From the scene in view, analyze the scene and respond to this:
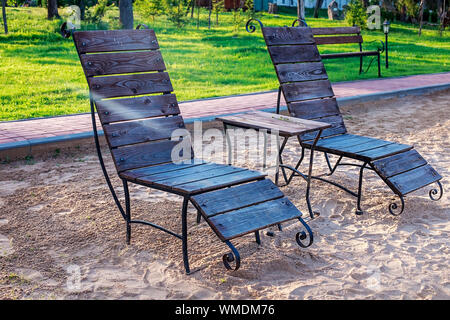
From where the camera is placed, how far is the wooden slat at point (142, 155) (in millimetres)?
3654

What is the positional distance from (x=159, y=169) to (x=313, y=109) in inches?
72.5

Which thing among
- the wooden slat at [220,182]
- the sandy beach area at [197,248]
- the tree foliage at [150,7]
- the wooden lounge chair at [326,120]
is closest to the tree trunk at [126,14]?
the tree foliage at [150,7]

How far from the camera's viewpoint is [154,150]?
384 cm

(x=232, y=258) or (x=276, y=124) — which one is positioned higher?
(x=276, y=124)

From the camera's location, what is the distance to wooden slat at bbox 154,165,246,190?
10.7ft

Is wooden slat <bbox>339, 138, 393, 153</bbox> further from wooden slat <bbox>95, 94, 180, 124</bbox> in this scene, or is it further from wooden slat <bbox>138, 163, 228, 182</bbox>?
wooden slat <bbox>95, 94, 180, 124</bbox>

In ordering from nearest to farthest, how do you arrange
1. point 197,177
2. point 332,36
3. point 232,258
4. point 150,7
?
point 232,258 → point 197,177 → point 332,36 → point 150,7

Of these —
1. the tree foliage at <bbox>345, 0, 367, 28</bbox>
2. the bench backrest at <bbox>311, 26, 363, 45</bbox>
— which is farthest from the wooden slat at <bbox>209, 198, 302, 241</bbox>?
the tree foliage at <bbox>345, 0, 367, 28</bbox>

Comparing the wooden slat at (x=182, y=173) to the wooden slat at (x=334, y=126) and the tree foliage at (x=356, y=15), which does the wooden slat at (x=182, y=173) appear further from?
the tree foliage at (x=356, y=15)

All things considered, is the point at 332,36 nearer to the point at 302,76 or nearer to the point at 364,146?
the point at 302,76

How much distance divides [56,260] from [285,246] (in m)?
1.46

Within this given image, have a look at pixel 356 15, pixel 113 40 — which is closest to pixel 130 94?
pixel 113 40

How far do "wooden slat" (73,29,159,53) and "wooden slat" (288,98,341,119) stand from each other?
4.67 feet

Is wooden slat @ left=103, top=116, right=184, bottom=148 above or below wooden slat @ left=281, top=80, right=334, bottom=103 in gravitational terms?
below
